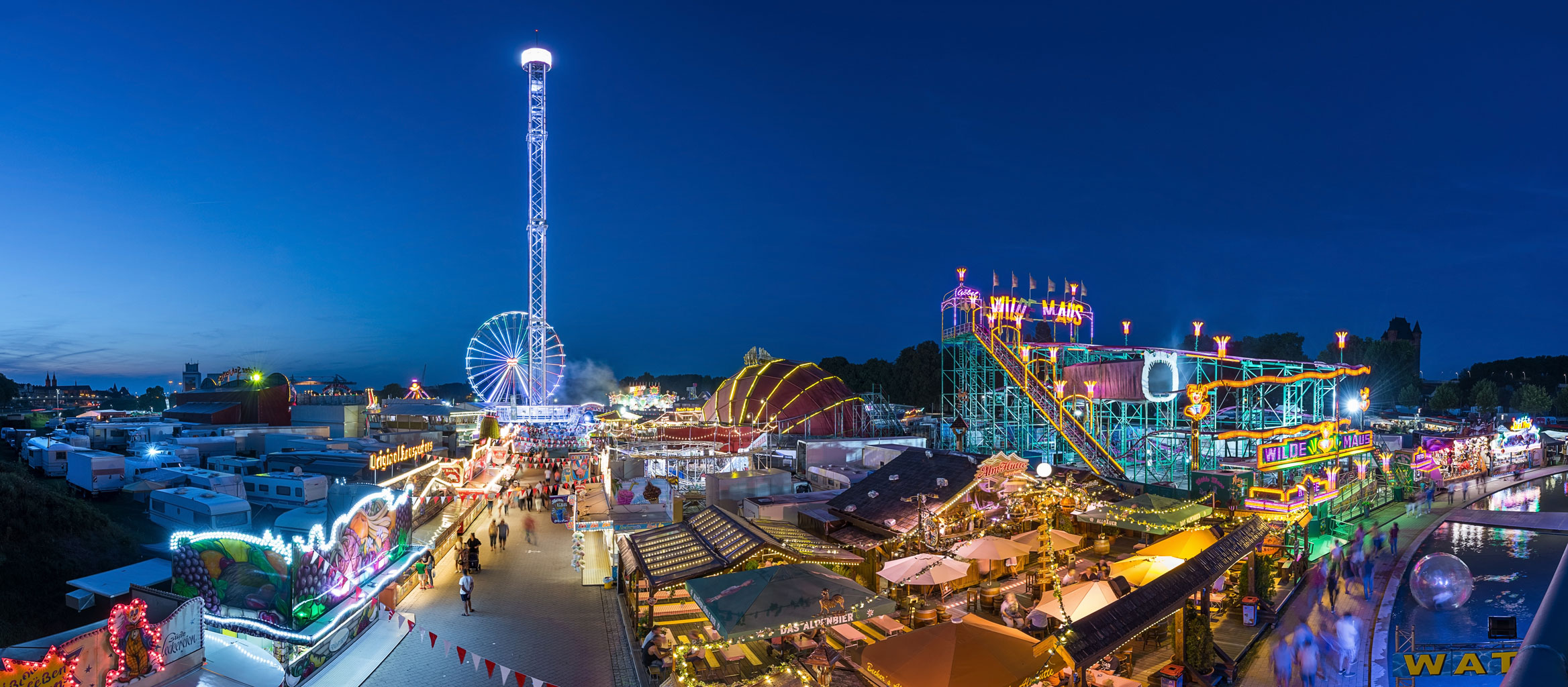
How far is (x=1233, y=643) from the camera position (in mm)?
11539

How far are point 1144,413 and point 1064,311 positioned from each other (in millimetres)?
7248

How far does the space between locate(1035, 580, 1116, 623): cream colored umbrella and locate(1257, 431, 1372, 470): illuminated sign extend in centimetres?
1264

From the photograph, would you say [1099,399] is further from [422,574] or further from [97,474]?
[97,474]

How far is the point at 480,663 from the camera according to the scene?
1064cm

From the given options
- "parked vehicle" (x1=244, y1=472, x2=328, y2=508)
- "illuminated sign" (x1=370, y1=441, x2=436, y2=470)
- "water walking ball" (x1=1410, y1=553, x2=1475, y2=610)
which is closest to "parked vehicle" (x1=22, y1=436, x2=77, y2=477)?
"parked vehicle" (x1=244, y1=472, x2=328, y2=508)

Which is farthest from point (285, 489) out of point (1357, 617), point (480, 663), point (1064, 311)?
point (1064, 311)

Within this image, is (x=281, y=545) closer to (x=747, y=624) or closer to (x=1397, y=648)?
(x=747, y=624)

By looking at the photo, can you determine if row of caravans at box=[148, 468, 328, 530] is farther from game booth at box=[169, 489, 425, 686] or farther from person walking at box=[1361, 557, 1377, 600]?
person walking at box=[1361, 557, 1377, 600]

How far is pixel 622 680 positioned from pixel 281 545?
5.00 meters

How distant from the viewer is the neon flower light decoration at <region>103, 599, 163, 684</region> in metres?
7.93

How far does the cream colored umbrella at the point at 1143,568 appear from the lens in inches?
475

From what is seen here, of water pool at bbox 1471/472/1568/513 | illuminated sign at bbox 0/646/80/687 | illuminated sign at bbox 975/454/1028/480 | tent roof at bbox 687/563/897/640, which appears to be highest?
illuminated sign at bbox 975/454/1028/480

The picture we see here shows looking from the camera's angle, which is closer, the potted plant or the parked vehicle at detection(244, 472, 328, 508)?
the potted plant

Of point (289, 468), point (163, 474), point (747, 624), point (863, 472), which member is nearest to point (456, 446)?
point (289, 468)
